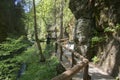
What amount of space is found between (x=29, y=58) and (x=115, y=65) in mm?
13652

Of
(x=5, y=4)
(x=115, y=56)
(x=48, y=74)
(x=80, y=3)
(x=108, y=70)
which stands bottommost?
(x=48, y=74)

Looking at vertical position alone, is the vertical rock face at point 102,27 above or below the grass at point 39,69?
above

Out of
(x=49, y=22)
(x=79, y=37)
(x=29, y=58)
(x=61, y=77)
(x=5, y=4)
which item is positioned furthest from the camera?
(x=49, y=22)

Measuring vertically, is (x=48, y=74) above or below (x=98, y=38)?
below

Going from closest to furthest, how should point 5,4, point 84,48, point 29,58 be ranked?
point 84,48 < point 29,58 < point 5,4

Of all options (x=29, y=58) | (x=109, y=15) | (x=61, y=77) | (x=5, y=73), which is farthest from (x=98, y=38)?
(x=29, y=58)

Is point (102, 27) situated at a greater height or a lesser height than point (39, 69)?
greater

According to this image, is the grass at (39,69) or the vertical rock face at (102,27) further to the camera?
the grass at (39,69)

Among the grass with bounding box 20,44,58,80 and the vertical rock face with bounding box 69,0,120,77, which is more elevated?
the vertical rock face with bounding box 69,0,120,77

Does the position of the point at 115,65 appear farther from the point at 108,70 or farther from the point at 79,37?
the point at 79,37

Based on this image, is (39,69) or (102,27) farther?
(39,69)

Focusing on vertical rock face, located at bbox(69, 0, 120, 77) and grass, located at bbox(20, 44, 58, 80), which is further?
grass, located at bbox(20, 44, 58, 80)

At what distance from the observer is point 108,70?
32.9ft

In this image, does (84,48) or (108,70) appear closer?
(108,70)
